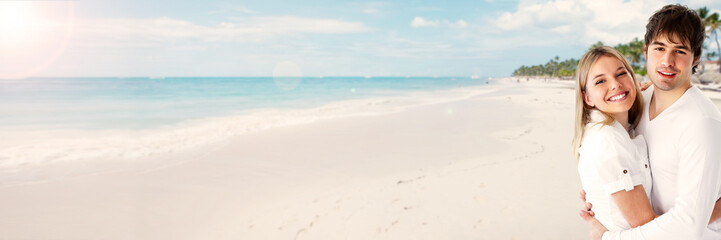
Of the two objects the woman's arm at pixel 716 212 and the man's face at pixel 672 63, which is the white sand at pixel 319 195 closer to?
the woman's arm at pixel 716 212

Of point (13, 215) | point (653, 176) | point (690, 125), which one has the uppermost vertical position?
point (690, 125)

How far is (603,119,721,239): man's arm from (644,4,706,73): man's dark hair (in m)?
0.49

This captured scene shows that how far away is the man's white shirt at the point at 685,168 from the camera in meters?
1.73

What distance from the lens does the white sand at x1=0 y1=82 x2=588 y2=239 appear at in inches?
204

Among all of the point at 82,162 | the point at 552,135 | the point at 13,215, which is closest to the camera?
the point at 13,215

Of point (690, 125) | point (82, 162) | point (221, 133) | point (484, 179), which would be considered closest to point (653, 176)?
point (690, 125)

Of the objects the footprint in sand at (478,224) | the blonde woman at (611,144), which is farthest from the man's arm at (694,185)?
the footprint in sand at (478,224)

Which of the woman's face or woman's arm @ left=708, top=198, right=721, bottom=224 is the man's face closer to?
the woman's face

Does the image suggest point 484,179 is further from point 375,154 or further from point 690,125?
point 690,125

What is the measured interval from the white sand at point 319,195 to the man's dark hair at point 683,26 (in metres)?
3.23

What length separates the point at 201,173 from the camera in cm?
830

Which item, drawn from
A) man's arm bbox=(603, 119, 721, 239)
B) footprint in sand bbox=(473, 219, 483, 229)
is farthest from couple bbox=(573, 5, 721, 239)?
footprint in sand bbox=(473, 219, 483, 229)

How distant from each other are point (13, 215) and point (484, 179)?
837cm

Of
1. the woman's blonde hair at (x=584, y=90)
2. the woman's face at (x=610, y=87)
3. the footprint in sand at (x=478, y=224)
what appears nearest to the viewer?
the woman's face at (x=610, y=87)
